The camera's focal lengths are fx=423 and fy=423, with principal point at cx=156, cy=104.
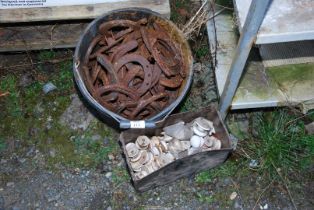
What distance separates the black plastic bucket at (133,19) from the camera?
1.96 meters

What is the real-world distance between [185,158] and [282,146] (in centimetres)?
60

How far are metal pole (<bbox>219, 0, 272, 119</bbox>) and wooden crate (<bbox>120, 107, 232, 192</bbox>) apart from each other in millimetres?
96

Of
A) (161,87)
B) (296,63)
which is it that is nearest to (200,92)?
(161,87)

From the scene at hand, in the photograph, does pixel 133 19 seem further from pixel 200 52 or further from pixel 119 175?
pixel 119 175

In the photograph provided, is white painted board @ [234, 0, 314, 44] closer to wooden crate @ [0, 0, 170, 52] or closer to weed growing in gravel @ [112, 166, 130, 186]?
wooden crate @ [0, 0, 170, 52]

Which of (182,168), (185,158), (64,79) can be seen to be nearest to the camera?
(185,158)

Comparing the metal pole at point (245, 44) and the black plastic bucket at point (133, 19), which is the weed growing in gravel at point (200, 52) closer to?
the black plastic bucket at point (133, 19)

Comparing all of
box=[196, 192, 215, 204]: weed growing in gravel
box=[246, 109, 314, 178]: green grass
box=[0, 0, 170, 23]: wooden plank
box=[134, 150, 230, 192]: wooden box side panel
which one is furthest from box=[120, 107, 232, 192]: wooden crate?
box=[0, 0, 170, 23]: wooden plank

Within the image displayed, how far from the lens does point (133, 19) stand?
2189 millimetres

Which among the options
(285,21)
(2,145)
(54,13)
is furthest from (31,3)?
(285,21)

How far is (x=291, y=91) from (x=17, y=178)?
1.47 meters

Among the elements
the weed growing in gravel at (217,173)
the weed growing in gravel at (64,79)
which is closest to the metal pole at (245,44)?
the weed growing in gravel at (217,173)

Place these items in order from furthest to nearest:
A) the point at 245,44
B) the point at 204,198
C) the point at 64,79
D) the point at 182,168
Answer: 1. the point at 64,79
2. the point at 204,198
3. the point at 182,168
4. the point at 245,44

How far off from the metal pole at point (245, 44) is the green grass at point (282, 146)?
284mm
